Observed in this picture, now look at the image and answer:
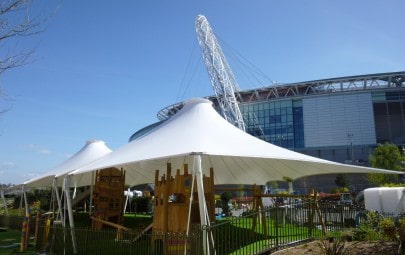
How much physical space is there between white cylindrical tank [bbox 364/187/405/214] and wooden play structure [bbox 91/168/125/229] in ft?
35.4

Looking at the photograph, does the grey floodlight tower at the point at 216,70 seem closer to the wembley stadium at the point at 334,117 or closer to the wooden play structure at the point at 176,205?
the wembley stadium at the point at 334,117

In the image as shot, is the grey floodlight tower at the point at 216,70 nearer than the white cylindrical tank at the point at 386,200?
No

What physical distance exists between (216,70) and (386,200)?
70468mm

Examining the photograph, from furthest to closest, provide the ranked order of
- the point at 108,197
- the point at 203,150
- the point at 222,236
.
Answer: the point at 108,197 < the point at 203,150 < the point at 222,236

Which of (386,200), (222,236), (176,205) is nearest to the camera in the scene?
(222,236)

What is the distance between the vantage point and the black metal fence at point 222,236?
937cm

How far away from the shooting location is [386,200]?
15352mm

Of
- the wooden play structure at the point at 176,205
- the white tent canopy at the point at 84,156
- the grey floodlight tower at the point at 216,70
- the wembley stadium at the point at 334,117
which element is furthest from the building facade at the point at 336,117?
the wooden play structure at the point at 176,205

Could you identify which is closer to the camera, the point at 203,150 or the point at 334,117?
the point at 203,150

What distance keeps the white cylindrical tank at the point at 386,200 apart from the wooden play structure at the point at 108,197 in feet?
35.4

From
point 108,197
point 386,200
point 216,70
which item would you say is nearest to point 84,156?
point 108,197

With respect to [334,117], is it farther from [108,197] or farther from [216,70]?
[108,197]

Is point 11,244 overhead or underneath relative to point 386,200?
underneath

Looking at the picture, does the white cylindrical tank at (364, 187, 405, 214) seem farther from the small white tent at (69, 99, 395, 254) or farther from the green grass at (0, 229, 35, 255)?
the green grass at (0, 229, 35, 255)
